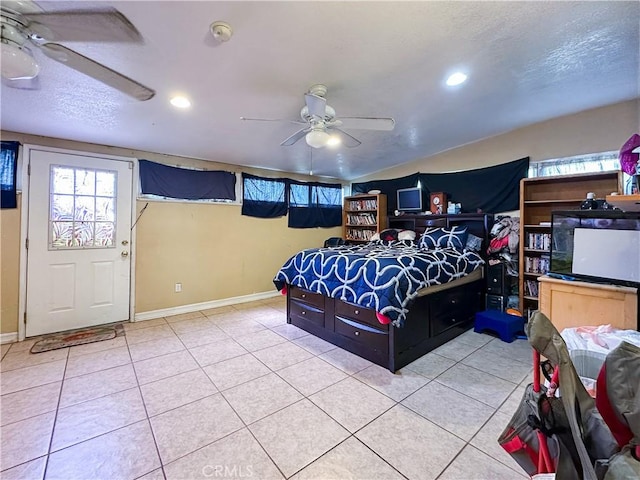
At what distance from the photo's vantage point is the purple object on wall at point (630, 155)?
165 cm

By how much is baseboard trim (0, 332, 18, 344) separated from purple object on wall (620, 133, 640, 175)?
5801 millimetres

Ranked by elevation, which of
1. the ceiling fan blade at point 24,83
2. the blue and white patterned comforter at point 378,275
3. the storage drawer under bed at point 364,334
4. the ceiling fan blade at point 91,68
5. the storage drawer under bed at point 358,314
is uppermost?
the ceiling fan blade at point 24,83

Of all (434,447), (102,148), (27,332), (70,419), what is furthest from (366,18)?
(27,332)

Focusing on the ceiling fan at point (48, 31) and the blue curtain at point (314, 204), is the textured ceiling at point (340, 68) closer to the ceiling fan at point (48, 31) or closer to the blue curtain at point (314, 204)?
the ceiling fan at point (48, 31)

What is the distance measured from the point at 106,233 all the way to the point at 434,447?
13.9ft

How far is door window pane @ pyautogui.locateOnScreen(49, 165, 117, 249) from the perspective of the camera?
3303 millimetres

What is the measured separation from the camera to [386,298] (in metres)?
2.35

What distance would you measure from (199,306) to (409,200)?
4.03 meters

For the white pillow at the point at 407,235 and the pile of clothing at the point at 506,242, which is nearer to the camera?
the pile of clothing at the point at 506,242

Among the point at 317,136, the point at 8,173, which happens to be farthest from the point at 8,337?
the point at 317,136

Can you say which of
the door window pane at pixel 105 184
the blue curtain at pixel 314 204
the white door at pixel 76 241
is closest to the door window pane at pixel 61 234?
the white door at pixel 76 241

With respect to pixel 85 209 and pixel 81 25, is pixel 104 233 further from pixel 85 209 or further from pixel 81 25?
pixel 81 25

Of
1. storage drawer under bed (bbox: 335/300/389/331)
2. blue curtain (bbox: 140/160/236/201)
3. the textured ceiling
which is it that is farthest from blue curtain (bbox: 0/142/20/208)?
storage drawer under bed (bbox: 335/300/389/331)

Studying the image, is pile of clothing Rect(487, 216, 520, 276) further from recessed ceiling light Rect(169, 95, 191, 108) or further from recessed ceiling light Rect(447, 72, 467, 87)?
recessed ceiling light Rect(169, 95, 191, 108)
